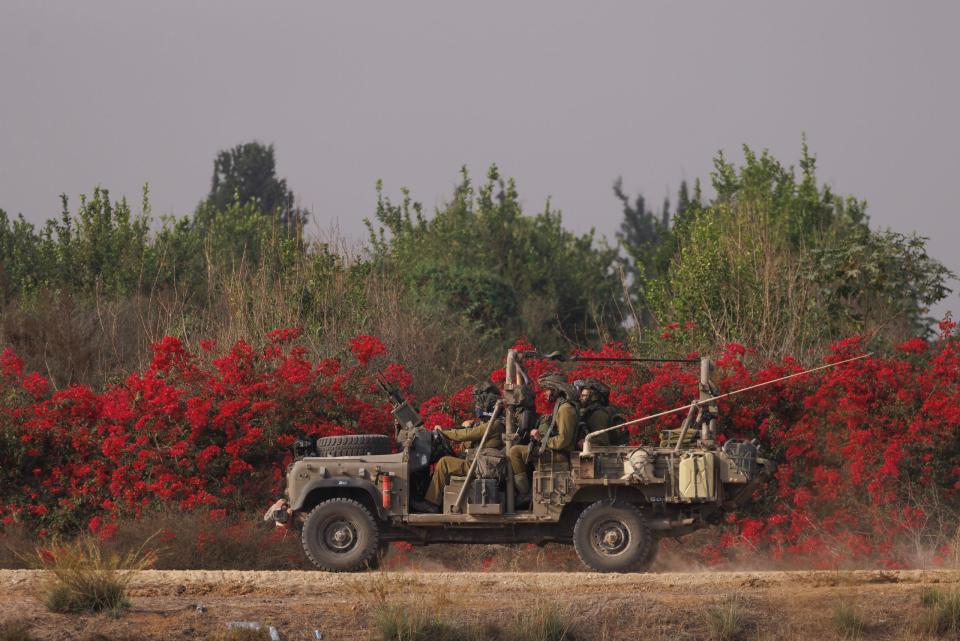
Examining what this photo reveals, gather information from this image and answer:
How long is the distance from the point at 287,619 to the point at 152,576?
7.80ft

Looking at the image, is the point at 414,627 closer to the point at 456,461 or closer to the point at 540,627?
the point at 540,627

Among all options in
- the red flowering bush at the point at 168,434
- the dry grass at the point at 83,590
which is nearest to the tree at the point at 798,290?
the red flowering bush at the point at 168,434

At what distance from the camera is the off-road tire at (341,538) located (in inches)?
490

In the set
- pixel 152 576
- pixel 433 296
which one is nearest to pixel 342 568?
pixel 152 576

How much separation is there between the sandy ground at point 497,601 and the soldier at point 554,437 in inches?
42.9

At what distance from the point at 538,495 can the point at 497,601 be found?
7.38 feet

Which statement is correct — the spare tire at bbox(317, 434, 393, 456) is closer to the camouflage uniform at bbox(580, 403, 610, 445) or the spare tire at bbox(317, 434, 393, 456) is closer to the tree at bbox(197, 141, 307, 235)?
the camouflage uniform at bbox(580, 403, 610, 445)

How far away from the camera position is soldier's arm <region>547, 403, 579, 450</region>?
488 inches

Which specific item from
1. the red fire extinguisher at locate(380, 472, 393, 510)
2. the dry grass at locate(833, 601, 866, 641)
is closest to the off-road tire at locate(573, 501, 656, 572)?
the red fire extinguisher at locate(380, 472, 393, 510)

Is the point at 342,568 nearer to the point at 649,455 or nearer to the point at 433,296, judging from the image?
the point at 649,455

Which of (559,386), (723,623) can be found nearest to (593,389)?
(559,386)

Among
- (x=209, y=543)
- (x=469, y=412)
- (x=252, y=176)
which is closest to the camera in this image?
(x=209, y=543)

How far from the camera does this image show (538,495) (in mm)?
12508

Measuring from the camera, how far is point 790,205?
32875 millimetres
